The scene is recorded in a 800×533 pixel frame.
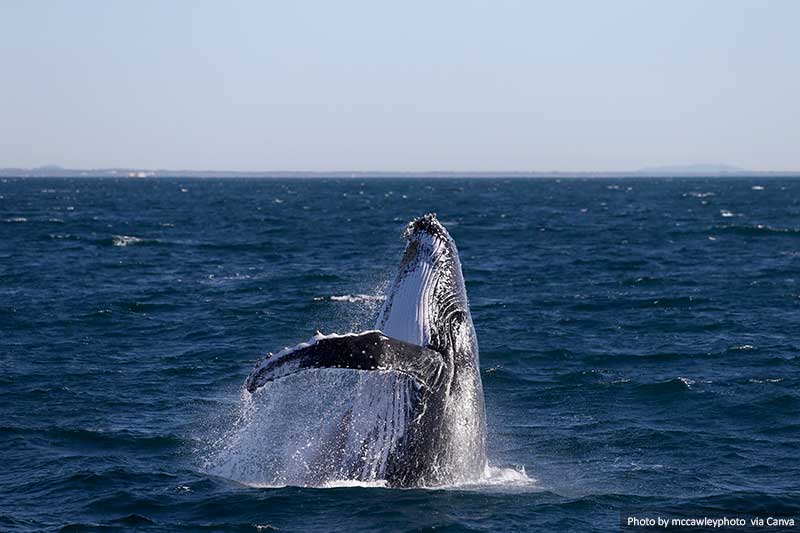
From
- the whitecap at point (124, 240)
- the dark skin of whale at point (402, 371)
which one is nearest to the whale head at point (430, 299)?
the dark skin of whale at point (402, 371)

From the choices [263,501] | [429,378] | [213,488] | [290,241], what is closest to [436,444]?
[429,378]

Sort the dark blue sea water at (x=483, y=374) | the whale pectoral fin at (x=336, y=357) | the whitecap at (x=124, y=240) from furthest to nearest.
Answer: the whitecap at (x=124, y=240) < the dark blue sea water at (x=483, y=374) < the whale pectoral fin at (x=336, y=357)

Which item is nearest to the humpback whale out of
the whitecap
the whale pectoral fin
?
the whale pectoral fin

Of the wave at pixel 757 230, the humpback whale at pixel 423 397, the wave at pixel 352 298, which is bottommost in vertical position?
the wave at pixel 352 298

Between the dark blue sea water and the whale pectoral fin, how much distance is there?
2.13m

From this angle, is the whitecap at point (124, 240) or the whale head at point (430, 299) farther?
the whitecap at point (124, 240)

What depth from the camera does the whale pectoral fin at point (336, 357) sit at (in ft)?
31.8

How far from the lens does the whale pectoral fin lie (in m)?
9.68

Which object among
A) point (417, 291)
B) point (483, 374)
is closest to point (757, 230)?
point (483, 374)

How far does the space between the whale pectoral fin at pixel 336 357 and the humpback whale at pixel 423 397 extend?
0.59 m

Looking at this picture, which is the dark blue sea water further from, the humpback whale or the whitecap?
the whitecap

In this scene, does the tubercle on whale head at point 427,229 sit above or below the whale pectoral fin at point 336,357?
above

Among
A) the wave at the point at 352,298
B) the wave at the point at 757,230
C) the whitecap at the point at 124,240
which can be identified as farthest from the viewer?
the wave at the point at 757,230

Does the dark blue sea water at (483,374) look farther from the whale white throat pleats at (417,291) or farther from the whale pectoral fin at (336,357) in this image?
the whale pectoral fin at (336,357)
